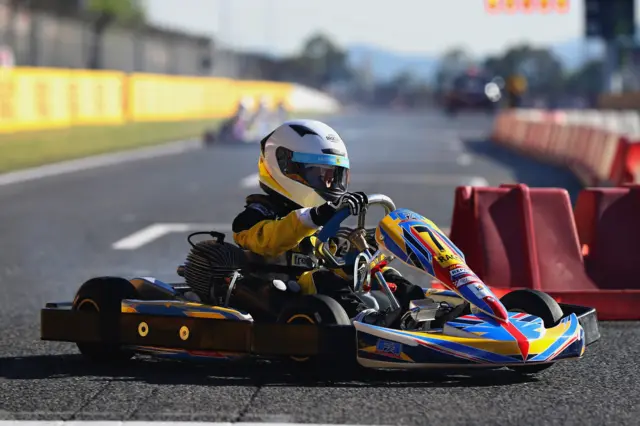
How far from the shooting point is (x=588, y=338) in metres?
7.18

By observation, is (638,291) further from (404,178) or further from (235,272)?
(404,178)

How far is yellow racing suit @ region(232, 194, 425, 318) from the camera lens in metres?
7.14

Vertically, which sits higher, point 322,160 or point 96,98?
point 322,160

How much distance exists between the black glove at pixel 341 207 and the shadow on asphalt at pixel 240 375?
718 millimetres

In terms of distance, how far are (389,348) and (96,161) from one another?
68.2 ft

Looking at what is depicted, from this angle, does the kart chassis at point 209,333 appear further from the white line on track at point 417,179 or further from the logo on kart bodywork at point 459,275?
the white line on track at point 417,179

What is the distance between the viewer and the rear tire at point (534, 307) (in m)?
6.95

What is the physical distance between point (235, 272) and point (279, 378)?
69 centimetres

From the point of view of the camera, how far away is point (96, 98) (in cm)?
3838

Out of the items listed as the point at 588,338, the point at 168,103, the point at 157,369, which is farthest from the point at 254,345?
the point at 168,103

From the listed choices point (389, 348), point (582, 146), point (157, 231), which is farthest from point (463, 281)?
point (582, 146)

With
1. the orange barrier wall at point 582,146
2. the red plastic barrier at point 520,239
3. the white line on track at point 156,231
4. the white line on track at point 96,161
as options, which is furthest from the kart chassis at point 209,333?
the white line on track at point 96,161

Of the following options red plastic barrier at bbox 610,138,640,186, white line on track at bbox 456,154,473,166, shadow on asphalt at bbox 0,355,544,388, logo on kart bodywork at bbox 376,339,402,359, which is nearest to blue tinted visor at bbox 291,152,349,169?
shadow on asphalt at bbox 0,355,544,388

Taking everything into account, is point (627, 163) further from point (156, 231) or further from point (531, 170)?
point (531, 170)
